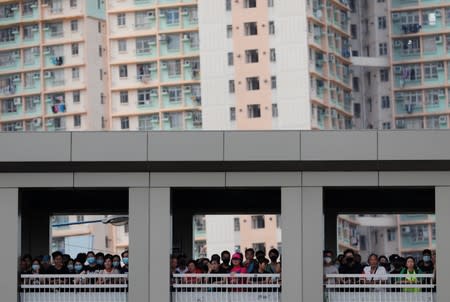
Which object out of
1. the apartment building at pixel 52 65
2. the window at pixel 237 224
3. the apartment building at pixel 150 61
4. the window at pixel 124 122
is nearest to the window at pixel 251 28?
the apartment building at pixel 150 61

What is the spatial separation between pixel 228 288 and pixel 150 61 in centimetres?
8676

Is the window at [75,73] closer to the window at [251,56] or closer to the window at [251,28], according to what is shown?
the window at [251,56]

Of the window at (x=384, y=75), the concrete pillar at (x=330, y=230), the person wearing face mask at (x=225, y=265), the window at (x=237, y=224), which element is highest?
the window at (x=384, y=75)

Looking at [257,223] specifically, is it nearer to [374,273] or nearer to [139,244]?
[139,244]

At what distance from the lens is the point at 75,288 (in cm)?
3622

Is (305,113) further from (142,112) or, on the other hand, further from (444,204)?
(444,204)

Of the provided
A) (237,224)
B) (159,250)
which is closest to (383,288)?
(159,250)

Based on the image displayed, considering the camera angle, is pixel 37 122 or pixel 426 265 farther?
pixel 37 122

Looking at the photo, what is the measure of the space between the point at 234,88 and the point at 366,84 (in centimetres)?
1446

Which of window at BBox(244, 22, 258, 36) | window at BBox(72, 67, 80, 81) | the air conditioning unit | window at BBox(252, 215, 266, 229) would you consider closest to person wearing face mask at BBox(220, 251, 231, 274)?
window at BBox(252, 215, 266, 229)

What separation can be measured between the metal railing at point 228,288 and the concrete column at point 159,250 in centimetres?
23

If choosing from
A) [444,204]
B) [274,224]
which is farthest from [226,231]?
[444,204]

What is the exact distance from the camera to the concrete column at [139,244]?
118 ft

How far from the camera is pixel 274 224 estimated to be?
11262 cm
